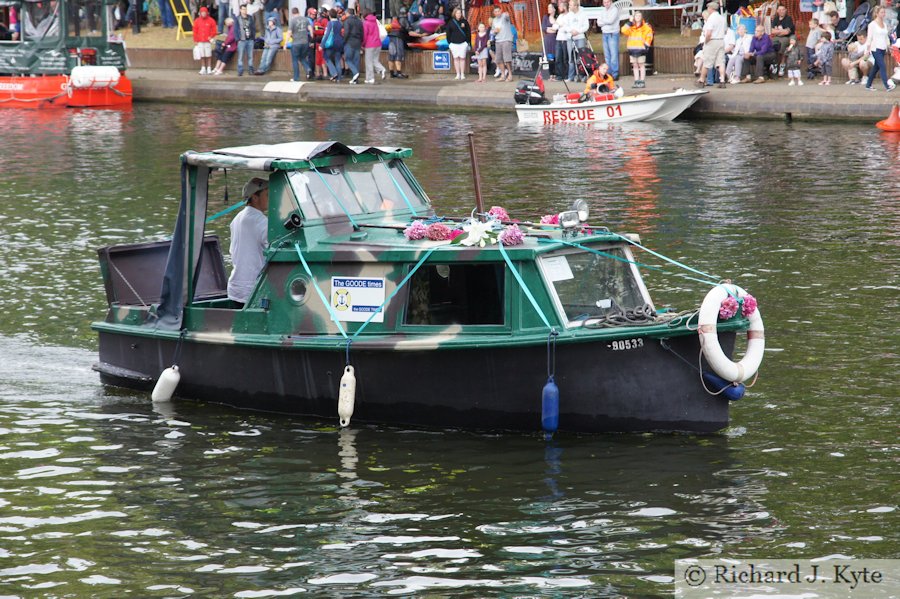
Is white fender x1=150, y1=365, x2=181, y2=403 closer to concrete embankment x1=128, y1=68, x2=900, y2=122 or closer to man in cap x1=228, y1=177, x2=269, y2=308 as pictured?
man in cap x1=228, y1=177, x2=269, y2=308

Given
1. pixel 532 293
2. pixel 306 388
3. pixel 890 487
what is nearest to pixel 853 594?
pixel 890 487

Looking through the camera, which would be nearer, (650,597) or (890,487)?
(650,597)

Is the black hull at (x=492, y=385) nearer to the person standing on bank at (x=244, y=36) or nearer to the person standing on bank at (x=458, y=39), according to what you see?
the person standing on bank at (x=458, y=39)

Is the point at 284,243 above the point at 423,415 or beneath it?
above

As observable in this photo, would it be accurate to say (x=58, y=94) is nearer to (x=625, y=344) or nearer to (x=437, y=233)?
(x=437, y=233)

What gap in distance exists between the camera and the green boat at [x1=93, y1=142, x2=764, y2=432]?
38.2 ft

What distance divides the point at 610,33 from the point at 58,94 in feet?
54.8

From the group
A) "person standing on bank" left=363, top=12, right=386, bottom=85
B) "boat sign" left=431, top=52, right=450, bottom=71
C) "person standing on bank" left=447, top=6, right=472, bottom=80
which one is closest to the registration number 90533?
"person standing on bank" left=447, top=6, right=472, bottom=80

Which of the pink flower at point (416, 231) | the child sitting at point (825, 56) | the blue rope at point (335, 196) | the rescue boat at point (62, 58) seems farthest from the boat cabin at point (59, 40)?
the pink flower at point (416, 231)

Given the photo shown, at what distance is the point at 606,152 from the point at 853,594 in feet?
67.3

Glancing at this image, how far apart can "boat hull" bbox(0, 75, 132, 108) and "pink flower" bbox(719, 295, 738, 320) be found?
33055 millimetres

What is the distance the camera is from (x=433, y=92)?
38.0 metres

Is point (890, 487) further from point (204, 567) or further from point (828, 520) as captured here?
point (204, 567)

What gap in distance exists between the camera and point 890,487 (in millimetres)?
10828
